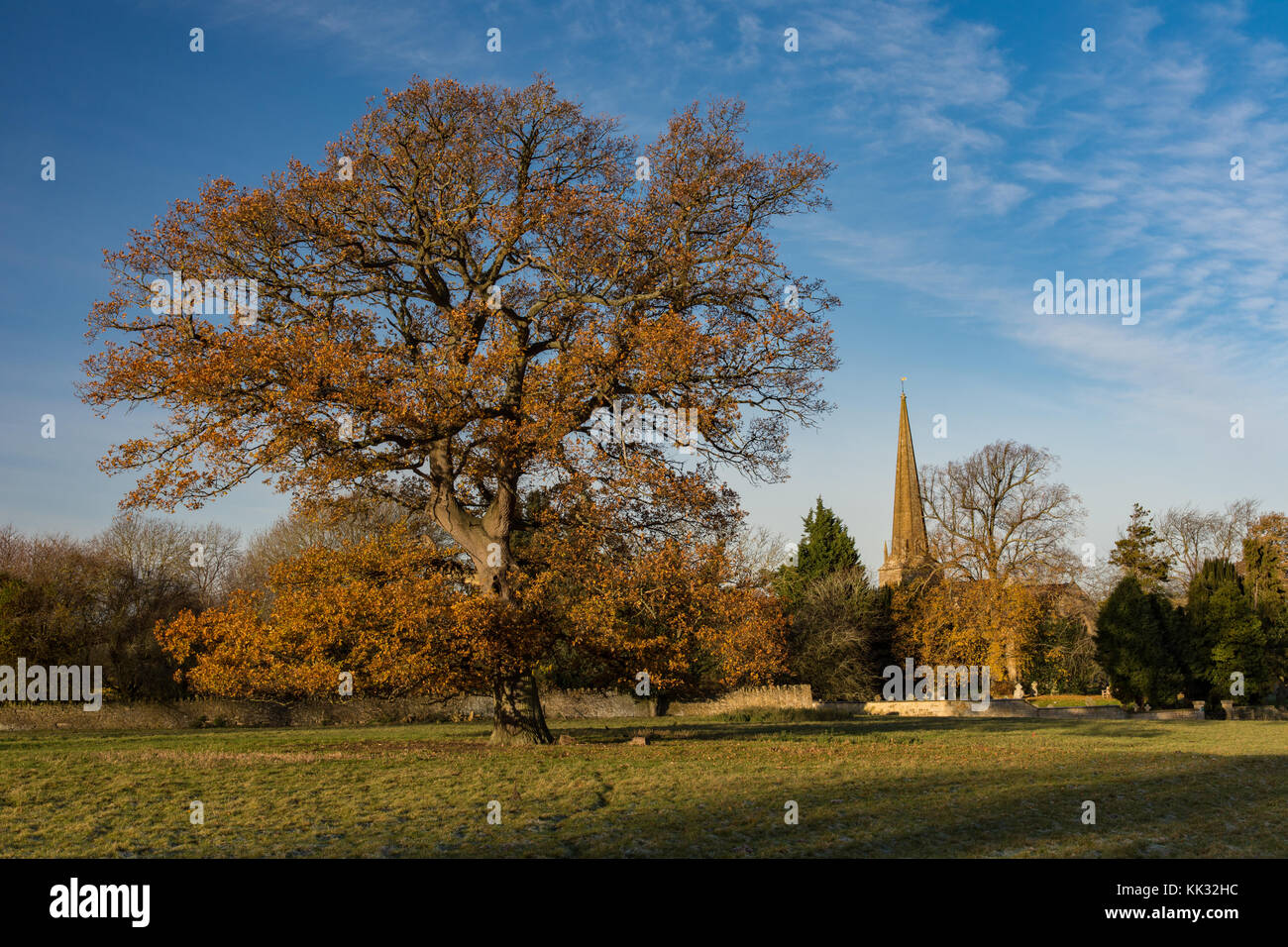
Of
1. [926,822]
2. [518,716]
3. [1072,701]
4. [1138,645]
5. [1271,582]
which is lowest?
[1072,701]

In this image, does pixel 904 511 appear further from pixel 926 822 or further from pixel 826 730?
pixel 926 822

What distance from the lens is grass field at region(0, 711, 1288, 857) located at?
831cm

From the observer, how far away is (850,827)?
366 inches

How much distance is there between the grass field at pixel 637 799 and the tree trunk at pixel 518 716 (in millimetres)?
946

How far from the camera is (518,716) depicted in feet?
64.0

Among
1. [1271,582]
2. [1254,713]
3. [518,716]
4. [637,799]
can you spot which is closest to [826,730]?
[518,716]

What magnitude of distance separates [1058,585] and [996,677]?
609 centimetres

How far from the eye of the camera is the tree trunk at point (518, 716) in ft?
63.7

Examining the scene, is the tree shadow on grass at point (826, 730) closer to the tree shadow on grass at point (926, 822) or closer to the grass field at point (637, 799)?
the grass field at point (637, 799)

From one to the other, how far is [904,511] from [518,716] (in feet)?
209

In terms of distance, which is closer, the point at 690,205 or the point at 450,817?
the point at 450,817

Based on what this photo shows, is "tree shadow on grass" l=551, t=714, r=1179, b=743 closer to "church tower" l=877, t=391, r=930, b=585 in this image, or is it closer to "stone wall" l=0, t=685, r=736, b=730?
"stone wall" l=0, t=685, r=736, b=730
